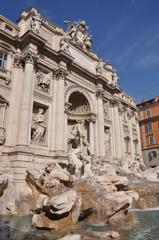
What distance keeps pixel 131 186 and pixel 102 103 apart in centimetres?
1012

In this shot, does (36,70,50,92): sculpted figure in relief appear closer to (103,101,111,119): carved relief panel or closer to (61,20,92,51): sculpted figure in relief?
(61,20,92,51): sculpted figure in relief

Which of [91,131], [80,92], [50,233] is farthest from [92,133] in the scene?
[50,233]

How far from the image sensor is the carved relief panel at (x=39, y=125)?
43.5ft

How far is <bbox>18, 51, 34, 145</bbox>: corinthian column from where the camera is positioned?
39.3ft

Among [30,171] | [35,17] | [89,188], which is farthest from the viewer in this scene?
[35,17]

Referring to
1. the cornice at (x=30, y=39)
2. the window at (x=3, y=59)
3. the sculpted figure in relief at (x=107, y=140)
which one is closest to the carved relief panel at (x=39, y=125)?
the window at (x=3, y=59)

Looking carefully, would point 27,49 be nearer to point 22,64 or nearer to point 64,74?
point 22,64

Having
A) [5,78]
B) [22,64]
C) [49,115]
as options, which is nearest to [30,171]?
[49,115]

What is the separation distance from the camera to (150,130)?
100ft

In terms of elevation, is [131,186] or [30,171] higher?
[30,171]

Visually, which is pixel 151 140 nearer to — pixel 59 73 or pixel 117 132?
pixel 117 132

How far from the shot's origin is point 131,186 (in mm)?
11430

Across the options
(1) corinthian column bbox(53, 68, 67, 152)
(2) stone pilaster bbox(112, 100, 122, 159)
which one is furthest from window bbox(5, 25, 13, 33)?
(2) stone pilaster bbox(112, 100, 122, 159)

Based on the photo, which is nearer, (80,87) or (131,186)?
(131,186)
